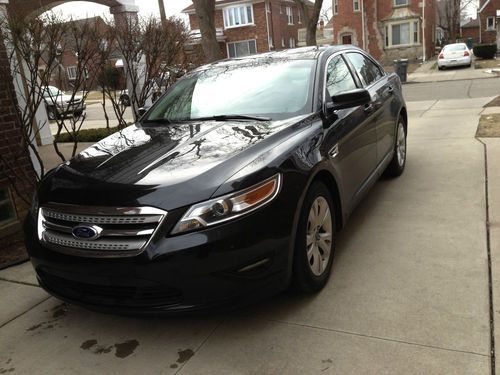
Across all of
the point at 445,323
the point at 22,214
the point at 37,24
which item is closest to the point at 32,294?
the point at 22,214

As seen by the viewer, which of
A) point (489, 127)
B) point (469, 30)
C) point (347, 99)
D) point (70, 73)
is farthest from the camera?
point (469, 30)

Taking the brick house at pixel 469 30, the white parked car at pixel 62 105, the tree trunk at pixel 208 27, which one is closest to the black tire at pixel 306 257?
the white parked car at pixel 62 105

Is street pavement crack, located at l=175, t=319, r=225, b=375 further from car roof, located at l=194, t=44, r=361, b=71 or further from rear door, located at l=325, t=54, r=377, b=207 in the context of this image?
car roof, located at l=194, t=44, r=361, b=71

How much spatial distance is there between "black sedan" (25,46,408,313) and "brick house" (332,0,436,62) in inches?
1436

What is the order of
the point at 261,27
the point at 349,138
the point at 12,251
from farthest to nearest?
the point at 261,27 → the point at 12,251 → the point at 349,138

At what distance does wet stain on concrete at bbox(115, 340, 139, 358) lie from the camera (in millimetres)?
2859

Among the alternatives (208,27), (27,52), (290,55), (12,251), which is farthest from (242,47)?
(12,251)

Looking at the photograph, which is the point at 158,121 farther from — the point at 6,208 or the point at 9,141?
the point at 6,208

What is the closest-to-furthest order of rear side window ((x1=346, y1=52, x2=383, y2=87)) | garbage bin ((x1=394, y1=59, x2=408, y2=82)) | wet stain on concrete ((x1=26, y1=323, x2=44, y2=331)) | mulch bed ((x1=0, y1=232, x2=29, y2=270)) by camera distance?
wet stain on concrete ((x1=26, y1=323, x2=44, y2=331)), mulch bed ((x1=0, y1=232, x2=29, y2=270)), rear side window ((x1=346, y1=52, x2=383, y2=87)), garbage bin ((x1=394, y1=59, x2=408, y2=82))

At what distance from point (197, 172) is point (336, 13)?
130ft

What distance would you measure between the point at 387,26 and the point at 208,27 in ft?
105

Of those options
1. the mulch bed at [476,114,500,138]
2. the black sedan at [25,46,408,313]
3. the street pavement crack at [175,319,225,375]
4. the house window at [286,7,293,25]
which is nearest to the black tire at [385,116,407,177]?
the black sedan at [25,46,408,313]

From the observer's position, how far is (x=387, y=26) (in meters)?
37.8

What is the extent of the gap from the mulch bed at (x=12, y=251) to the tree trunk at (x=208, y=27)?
5755mm
